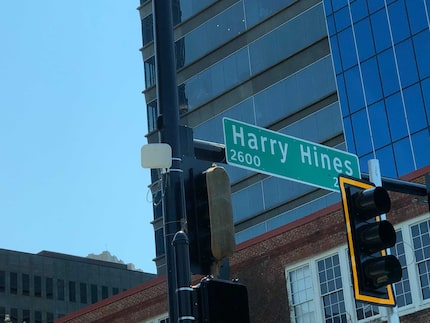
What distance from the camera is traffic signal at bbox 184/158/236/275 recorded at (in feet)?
32.4

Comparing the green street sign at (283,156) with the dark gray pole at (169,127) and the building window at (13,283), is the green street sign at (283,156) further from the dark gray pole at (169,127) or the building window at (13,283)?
the building window at (13,283)

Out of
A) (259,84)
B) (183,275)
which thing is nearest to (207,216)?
(183,275)

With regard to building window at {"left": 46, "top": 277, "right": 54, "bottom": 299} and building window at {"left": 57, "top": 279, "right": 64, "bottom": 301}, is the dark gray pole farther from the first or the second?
building window at {"left": 57, "top": 279, "right": 64, "bottom": 301}

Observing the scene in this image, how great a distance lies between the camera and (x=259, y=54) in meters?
65.8

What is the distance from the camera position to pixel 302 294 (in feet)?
108

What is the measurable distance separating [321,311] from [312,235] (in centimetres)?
251

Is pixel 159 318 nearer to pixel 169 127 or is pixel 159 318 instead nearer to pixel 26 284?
pixel 169 127

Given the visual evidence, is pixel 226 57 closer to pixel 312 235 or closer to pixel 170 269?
pixel 312 235

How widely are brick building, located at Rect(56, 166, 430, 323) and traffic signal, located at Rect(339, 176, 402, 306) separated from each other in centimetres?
1958

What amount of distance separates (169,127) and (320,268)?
2272cm

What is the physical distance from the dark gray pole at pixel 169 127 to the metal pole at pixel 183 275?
7 cm

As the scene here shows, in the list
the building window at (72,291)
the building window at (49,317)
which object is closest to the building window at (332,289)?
the building window at (49,317)

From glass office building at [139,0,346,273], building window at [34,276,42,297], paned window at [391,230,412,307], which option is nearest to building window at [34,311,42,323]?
building window at [34,276,42,297]

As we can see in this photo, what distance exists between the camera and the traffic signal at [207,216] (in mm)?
9883
